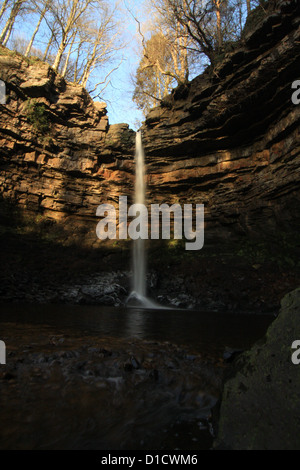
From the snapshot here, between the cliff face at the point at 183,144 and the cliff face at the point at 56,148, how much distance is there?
0.22 ft

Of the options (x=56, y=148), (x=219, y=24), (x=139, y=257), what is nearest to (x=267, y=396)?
(x=139, y=257)

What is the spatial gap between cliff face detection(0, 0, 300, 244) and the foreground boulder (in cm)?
1329

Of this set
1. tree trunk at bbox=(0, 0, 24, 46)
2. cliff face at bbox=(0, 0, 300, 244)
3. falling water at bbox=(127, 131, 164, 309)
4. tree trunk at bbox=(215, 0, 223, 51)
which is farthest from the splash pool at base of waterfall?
tree trunk at bbox=(0, 0, 24, 46)

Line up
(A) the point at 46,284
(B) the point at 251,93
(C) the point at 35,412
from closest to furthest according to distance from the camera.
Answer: (C) the point at 35,412 < (A) the point at 46,284 < (B) the point at 251,93

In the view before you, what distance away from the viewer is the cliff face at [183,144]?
532 inches

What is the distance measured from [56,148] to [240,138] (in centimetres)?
1298

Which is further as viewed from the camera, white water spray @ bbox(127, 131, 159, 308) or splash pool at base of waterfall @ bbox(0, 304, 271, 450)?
white water spray @ bbox(127, 131, 159, 308)

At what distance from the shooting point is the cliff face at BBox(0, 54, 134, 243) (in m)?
15.8

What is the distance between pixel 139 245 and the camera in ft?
58.0

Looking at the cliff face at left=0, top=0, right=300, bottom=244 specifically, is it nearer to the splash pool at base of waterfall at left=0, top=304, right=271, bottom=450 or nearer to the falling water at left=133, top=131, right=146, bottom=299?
the falling water at left=133, top=131, right=146, bottom=299

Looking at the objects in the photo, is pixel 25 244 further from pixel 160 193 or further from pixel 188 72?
pixel 188 72

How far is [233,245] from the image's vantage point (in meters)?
16.0

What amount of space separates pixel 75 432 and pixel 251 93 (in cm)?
1658
